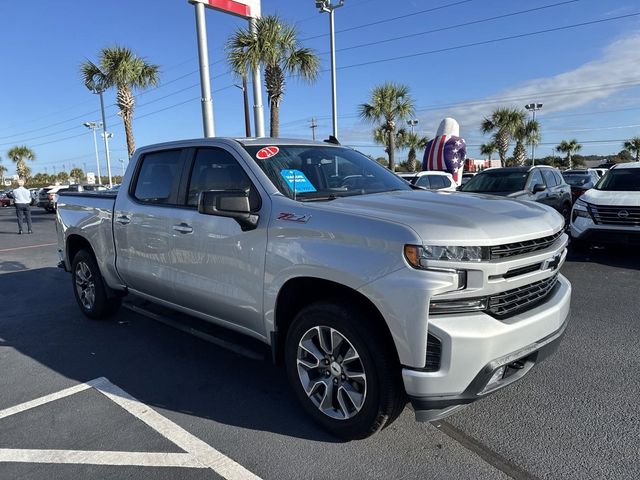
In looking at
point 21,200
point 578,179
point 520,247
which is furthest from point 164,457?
point 578,179

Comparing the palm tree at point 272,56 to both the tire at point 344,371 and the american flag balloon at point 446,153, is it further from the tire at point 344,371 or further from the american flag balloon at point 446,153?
the tire at point 344,371

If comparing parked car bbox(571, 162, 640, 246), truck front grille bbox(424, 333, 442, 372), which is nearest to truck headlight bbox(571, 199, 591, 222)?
parked car bbox(571, 162, 640, 246)

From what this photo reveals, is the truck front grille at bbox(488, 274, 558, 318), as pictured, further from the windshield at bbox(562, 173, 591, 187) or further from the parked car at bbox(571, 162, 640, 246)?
the windshield at bbox(562, 173, 591, 187)

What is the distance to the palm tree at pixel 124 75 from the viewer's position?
66.2 feet

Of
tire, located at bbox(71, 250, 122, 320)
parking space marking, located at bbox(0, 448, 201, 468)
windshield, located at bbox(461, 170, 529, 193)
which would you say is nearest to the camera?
parking space marking, located at bbox(0, 448, 201, 468)

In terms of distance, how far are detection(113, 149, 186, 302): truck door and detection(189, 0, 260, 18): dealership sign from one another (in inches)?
429

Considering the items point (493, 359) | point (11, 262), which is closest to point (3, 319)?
point (11, 262)

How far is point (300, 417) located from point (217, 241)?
139cm

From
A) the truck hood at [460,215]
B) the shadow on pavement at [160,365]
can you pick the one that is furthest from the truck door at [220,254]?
the truck hood at [460,215]

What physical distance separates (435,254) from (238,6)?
14488 mm

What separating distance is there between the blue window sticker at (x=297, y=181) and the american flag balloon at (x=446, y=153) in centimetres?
1725

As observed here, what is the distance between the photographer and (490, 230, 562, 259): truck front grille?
2578 millimetres

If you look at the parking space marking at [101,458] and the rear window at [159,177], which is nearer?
the parking space marking at [101,458]

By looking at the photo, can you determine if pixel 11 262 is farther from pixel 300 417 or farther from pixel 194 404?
pixel 300 417
